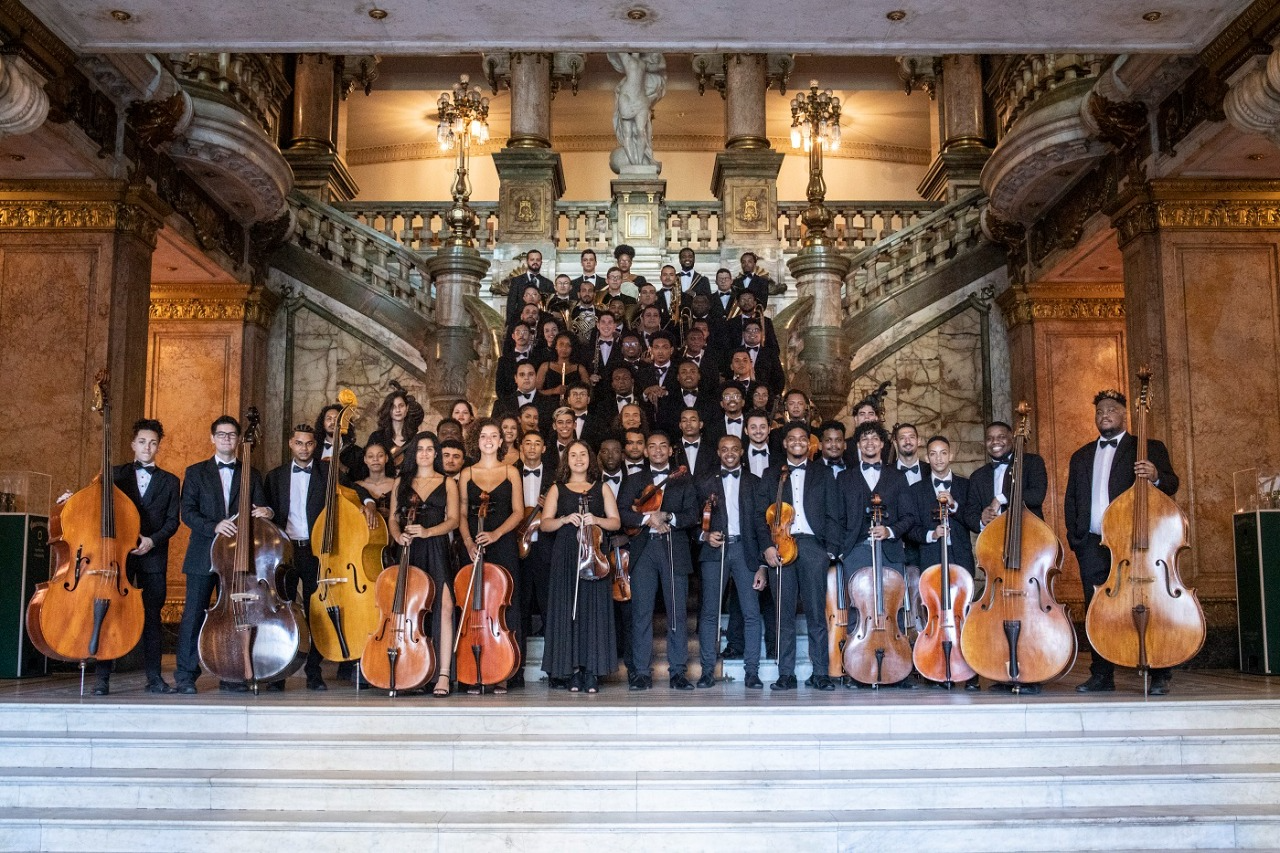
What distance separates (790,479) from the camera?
7.05m

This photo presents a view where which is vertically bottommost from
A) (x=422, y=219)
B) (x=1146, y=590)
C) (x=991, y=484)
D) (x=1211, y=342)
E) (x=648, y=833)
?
(x=648, y=833)

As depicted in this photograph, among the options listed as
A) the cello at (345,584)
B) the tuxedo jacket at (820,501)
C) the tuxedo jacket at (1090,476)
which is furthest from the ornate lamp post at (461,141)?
the tuxedo jacket at (1090,476)

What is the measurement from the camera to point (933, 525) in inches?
279

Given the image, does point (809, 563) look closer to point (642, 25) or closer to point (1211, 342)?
point (642, 25)

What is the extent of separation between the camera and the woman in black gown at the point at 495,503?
6.82m

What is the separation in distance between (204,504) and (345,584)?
0.84 m

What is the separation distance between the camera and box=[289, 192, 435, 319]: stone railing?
1245 cm

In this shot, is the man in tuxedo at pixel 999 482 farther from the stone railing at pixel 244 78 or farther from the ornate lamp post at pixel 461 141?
the stone railing at pixel 244 78

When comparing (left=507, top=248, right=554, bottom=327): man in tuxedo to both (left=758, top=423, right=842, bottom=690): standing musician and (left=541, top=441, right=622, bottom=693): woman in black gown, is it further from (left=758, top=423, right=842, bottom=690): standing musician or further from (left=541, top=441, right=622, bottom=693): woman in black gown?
(left=758, top=423, right=842, bottom=690): standing musician

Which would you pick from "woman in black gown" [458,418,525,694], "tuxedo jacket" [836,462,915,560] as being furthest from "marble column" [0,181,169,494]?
"tuxedo jacket" [836,462,915,560]

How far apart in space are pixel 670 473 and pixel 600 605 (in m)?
0.86

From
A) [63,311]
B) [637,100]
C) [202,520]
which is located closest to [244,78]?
[63,311]

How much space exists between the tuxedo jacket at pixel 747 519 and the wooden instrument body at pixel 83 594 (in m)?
2.95

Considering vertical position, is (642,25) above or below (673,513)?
above
